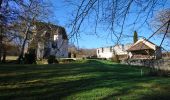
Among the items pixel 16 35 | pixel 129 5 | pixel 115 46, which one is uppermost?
pixel 16 35

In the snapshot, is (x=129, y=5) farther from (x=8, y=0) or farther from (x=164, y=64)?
(x=164, y=64)

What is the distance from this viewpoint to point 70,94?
1630 cm

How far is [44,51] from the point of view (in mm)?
73812

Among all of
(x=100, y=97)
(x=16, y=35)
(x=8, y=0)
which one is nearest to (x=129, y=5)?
(x=100, y=97)

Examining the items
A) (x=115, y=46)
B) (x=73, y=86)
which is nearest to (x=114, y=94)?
(x=73, y=86)

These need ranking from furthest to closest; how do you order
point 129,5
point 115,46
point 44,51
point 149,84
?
point 44,51
point 149,84
point 115,46
point 129,5

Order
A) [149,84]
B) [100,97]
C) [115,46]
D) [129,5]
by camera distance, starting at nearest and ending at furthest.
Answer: [129,5], [115,46], [100,97], [149,84]

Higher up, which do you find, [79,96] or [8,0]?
[8,0]

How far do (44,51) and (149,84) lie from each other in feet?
179

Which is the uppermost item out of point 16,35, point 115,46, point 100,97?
point 16,35

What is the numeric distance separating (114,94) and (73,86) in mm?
3340

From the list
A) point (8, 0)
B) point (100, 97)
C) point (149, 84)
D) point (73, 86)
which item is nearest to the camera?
point (100, 97)

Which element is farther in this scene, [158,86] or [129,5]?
[158,86]

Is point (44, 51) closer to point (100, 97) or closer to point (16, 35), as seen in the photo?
point (16, 35)
